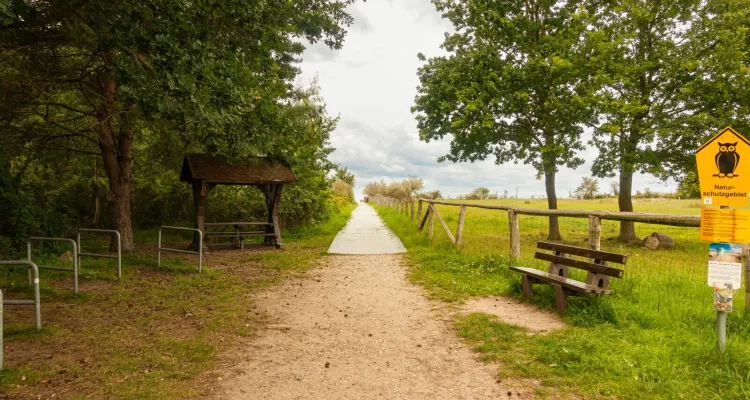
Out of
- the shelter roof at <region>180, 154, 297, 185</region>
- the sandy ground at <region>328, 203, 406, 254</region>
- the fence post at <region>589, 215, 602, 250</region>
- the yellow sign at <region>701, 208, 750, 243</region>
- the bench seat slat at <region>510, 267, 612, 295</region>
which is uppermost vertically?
the shelter roof at <region>180, 154, 297, 185</region>

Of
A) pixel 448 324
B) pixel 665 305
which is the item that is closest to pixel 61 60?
pixel 448 324

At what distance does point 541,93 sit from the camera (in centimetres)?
1634

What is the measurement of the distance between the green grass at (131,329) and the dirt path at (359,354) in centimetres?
41

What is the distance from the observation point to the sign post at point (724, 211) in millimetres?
3828

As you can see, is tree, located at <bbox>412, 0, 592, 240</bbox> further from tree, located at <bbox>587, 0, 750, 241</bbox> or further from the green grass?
the green grass

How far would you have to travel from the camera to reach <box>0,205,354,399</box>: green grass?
3.86 meters

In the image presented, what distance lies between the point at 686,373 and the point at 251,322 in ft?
16.4

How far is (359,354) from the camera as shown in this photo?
467 centimetres

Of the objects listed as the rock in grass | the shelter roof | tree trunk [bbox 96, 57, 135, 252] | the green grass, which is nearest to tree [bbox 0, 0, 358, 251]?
tree trunk [bbox 96, 57, 135, 252]

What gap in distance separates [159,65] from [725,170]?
6.95 meters

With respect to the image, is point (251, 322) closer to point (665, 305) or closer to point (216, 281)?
point (216, 281)

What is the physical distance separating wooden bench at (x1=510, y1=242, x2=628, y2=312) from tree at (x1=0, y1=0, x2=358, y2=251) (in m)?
5.55

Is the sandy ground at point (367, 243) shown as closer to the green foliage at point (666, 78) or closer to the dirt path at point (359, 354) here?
the dirt path at point (359, 354)

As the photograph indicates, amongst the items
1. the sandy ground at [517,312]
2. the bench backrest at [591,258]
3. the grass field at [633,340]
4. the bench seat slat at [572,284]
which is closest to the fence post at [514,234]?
the grass field at [633,340]
